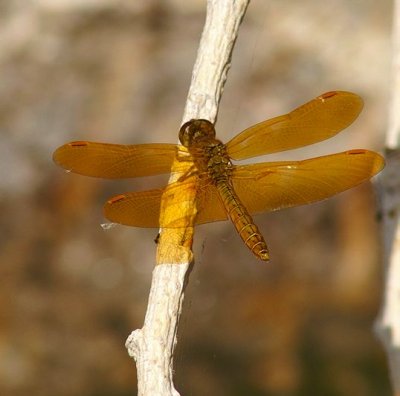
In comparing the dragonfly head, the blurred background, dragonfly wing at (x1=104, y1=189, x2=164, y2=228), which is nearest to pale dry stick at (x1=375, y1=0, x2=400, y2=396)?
the dragonfly head

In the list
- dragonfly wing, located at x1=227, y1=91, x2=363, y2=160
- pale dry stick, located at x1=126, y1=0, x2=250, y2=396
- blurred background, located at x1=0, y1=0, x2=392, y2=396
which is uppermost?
blurred background, located at x1=0, y1=0, x2=392, y2=396

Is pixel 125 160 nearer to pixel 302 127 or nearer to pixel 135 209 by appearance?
pixel 135 209

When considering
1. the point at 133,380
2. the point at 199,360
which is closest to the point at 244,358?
the point at 199,360

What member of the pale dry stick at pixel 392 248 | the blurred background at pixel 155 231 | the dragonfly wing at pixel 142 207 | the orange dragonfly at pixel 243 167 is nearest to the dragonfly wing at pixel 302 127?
the orange dragonfly at pixel 243 167

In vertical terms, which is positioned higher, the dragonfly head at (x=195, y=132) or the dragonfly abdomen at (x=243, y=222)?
the dragonfly head at (x=195, y=132)

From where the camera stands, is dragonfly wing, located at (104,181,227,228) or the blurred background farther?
the blurred background

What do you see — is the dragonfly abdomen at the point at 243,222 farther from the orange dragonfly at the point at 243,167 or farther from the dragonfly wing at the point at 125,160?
the dragonfly wing at the point at 125,160

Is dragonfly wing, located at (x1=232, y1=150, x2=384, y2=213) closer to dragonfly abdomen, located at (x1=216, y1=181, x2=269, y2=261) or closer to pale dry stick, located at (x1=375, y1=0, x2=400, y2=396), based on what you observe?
dragonfly abdomen, located at (x1=216, y1=181, x2=269, y2=261)

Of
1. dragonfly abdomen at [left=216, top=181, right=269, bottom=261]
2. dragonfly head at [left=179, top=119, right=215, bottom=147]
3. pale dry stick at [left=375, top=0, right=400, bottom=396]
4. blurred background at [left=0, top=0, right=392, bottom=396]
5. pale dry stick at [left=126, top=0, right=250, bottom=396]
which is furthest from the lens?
blurred background at [left=0, top=0, right=392, bottom=396]
